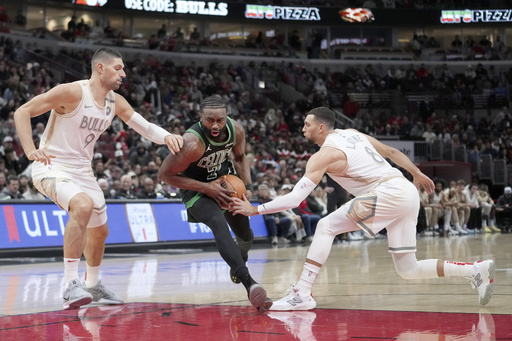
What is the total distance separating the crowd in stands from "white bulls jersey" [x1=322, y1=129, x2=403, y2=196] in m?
7.93

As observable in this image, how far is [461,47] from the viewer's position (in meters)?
38.5

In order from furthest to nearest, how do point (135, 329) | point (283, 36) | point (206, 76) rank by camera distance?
point (283, 36)
point (206, 76)
point (135, 329)

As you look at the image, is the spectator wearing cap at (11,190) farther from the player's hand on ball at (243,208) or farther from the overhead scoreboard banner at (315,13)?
the overhead scoreboard banner at (315,13)

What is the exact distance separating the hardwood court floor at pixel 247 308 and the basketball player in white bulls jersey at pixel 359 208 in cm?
26

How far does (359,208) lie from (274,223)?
993 centimetres

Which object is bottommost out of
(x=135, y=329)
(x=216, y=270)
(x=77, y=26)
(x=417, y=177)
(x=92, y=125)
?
(x=216, y=270)

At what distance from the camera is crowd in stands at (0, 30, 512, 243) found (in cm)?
1518

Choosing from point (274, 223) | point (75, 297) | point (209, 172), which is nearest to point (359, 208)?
point (209, 172)

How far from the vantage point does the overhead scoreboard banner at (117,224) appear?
1150 cm

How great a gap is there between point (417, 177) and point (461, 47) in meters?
34.4

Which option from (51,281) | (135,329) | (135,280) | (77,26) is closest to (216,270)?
(135,280)

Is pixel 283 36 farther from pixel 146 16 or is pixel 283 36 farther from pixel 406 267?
pixel 406 267

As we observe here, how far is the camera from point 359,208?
567cm

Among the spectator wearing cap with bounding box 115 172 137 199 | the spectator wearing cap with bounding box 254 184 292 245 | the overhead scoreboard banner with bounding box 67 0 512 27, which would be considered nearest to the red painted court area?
the spectator wearing cap with bounding box 115 172 137 199
